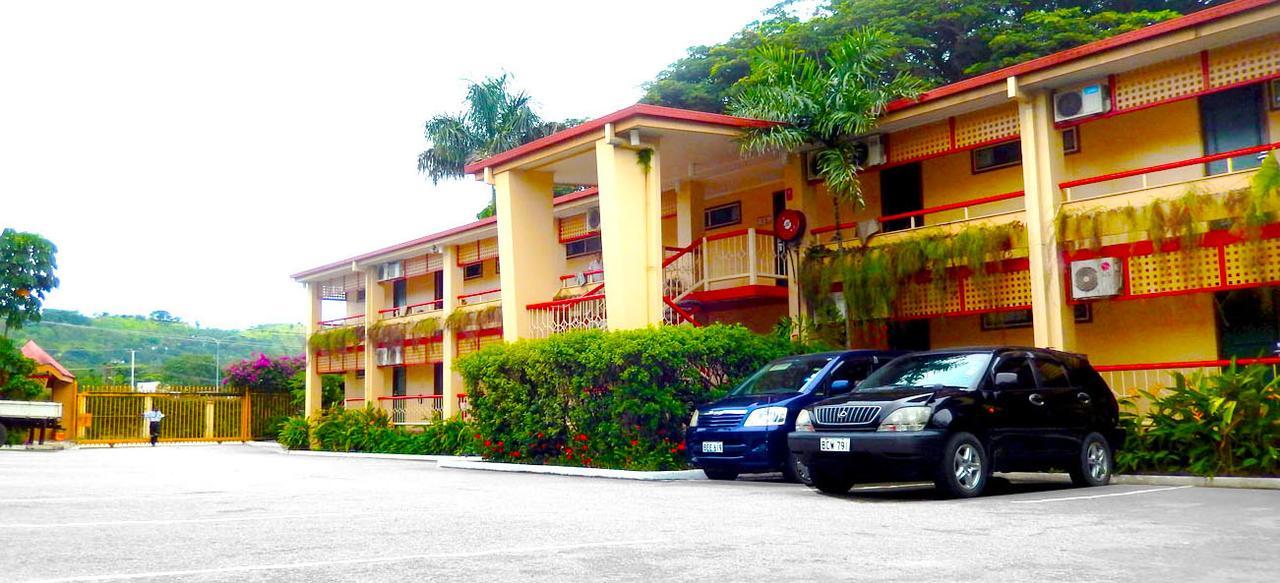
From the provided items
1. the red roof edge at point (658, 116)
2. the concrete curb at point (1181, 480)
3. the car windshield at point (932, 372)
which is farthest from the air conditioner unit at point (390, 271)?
the car windshield at point (932, 372)

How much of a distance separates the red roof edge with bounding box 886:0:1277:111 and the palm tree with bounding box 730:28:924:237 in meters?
0.50

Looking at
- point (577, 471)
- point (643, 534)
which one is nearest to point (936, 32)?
point (577, 471)

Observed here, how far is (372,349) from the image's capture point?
35.0 meters

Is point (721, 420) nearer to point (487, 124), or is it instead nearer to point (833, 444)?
point (833, 444)

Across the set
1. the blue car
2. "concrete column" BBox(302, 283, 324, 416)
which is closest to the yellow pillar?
the blue car

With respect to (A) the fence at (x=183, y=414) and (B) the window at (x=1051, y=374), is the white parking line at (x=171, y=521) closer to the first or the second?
(B) the window at (x=1051, y=374)

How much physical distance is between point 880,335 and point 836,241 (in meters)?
1.90

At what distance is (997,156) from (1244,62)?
188 inches

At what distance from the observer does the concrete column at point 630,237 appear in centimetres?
1864

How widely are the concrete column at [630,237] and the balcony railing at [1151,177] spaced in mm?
6517

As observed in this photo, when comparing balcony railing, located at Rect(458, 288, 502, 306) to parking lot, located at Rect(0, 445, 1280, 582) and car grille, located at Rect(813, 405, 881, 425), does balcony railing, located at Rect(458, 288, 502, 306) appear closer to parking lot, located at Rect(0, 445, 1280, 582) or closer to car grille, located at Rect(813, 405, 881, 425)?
parking lot, located at Rect(0, 445, 1280, 582)

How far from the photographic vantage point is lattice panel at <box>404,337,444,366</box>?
33.2 meters

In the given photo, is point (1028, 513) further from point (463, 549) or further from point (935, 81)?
point (935, 81)

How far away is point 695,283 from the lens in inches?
837
